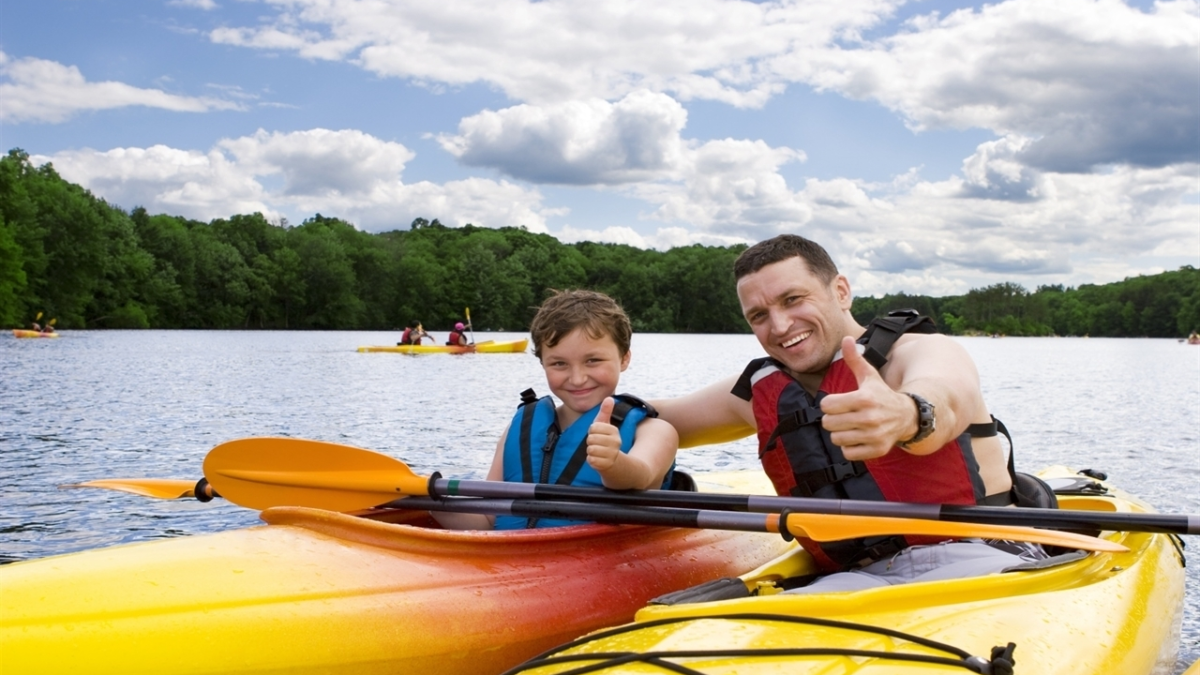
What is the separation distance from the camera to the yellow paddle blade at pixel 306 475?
3.81 metres

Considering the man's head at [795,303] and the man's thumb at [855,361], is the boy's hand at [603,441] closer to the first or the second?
the man's head at [795,303]

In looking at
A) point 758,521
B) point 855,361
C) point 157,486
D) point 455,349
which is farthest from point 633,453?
point 455,349

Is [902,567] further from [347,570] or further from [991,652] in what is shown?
[347,570]

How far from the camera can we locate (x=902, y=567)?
3.09m

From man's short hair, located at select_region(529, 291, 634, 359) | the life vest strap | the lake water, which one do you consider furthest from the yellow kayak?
the lake water

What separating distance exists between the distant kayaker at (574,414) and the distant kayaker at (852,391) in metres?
0.41

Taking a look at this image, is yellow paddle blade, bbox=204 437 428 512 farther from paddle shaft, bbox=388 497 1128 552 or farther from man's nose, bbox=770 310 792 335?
man's nose, bbox=770 310 792 335

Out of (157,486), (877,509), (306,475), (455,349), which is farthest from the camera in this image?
(455,349)

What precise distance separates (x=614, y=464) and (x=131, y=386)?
16.1 metres

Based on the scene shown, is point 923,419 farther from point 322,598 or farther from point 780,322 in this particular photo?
point 322,598

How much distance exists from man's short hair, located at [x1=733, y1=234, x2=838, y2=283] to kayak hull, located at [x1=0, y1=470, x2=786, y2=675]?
106 cm

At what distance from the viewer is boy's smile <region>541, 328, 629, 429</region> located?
373 centimetres

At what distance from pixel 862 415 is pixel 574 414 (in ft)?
5.27

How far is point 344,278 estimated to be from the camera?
2958 inches
